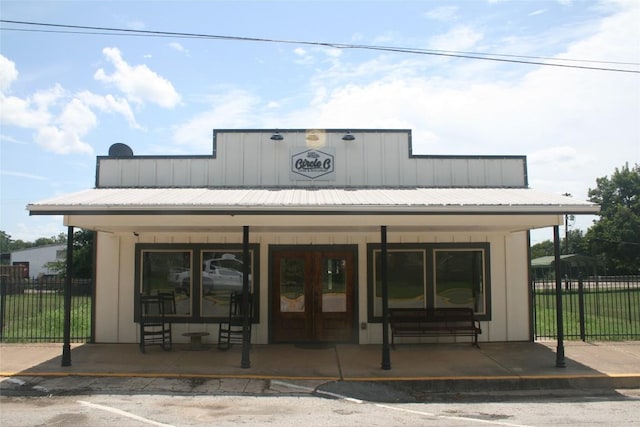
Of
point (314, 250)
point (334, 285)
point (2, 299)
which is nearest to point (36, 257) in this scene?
point (2, 299)

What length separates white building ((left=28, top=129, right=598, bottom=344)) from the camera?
38.4 ft

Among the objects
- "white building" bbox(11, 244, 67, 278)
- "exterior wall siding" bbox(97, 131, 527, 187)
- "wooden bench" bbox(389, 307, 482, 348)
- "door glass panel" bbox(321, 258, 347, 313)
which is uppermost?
"exterior wall siding" bbox(97, 131, 527, 187)

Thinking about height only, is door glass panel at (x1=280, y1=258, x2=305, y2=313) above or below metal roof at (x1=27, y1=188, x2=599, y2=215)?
below

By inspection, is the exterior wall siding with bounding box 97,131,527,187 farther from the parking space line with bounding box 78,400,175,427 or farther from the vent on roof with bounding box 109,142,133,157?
the parking space line with bounding box 78,400,175,427

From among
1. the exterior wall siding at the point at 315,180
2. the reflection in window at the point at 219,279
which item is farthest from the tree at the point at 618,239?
the reflection in window at the point at 219,279

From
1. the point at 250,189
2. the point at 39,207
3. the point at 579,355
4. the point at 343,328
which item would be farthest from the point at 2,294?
the point at 579,355

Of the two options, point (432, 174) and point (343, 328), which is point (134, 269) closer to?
point (343, 328)

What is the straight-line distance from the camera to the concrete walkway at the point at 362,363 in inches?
340

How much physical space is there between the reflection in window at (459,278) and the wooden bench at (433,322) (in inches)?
12.8

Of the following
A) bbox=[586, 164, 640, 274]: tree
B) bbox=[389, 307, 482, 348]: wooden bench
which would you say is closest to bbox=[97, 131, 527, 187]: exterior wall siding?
bbox=[389, 307, 482, 348]: wooden bench

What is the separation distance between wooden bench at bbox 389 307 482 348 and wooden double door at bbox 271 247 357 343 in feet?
3.34

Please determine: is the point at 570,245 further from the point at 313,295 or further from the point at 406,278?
the point at 313,295

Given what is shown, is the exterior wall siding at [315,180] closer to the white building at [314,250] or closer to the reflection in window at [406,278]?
the white building at [314,250]

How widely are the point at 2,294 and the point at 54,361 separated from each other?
135 inches
